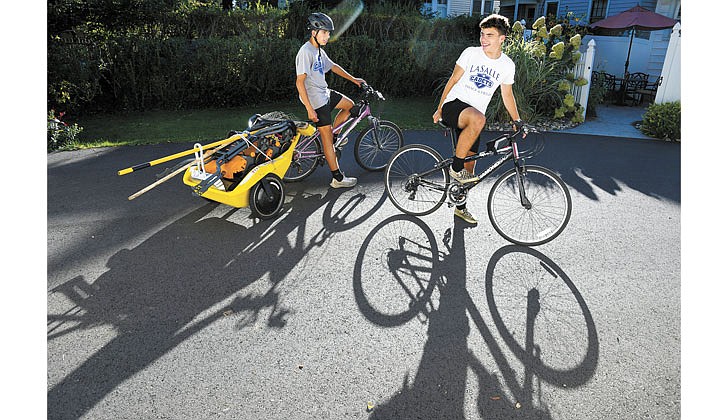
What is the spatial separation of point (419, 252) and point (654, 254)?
2254 mm

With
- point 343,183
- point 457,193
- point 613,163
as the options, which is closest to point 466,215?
point 457,193

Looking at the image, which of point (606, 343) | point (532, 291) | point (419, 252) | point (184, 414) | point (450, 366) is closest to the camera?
point (184, 414)

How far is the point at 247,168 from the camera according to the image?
4.93 meters

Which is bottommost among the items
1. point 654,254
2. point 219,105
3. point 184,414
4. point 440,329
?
point 184,414

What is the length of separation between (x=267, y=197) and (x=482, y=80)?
8.06ft

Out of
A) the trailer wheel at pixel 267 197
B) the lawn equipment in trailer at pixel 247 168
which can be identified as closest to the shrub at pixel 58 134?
the lawn equipment in trailer at pixel 247 168

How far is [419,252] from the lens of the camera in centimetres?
440

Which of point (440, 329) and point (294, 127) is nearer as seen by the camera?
point (440, 329)

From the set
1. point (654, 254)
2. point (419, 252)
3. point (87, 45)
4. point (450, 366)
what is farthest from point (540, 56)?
point (87, 45)

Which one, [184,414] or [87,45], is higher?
[87,45]

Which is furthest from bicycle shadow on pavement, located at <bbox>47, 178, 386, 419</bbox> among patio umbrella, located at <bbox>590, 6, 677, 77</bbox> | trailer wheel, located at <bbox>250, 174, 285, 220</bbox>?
patio umbrella, located at <bbox>590, 6, 677, 77</bbox>

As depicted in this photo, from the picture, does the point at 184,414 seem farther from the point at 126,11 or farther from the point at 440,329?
the point at 126,11

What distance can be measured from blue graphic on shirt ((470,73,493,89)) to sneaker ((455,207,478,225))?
1.35m

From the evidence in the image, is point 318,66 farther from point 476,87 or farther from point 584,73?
point 584,73
